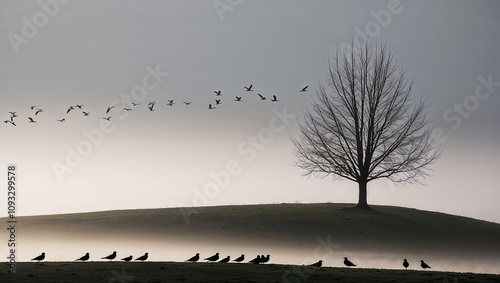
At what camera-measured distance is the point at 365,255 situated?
55.3 metres

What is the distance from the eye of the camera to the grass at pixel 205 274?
38.8m

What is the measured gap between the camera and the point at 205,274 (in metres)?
40.2

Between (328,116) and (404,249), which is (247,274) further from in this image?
(328,116)

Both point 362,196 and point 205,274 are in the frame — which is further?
point 362,196

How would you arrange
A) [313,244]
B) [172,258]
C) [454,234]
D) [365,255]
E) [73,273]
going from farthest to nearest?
[454,234]
[313,244]
[365,255]
[172,258]
[73,273]

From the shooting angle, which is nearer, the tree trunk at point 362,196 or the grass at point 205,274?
the grass at point 205,274

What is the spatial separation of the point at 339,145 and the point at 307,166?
3640 mm

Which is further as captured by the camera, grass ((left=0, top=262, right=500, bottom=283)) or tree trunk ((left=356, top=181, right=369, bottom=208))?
tree trunk ((left=356, top=181, right=369, bottom=208))

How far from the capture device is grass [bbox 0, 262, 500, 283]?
3884cm

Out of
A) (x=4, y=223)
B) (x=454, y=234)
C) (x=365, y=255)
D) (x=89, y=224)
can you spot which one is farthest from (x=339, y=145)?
(x=4, y=223)

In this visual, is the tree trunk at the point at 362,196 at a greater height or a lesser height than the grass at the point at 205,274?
greater

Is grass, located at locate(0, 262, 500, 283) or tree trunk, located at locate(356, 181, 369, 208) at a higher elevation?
tree trunk, located at locate(356, 181, 369, 208)

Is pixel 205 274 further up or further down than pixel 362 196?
further down

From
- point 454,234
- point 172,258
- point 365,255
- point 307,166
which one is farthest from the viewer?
point 307,166
